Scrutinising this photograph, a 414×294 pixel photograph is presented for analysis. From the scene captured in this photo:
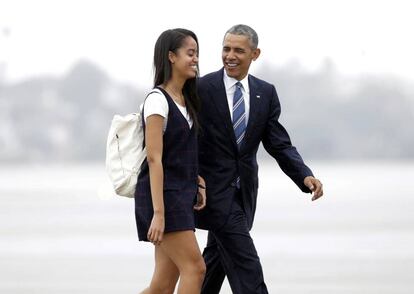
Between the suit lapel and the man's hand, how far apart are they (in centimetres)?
45

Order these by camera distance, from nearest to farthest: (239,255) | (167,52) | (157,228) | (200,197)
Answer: (157,228)
(167,52)
(200,197)
(239,255)

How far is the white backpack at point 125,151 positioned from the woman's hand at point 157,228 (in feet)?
0.85

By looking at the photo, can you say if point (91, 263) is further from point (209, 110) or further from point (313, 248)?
point (209, 110)

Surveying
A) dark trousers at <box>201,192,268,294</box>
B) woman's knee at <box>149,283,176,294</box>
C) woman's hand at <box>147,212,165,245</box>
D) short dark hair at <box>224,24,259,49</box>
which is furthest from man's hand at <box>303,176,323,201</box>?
woman's hand at <box>147,212,165,245</box>

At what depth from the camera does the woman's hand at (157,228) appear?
6.68 m

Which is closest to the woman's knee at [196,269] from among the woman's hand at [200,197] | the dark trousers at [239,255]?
the woman's hand at [200,197]

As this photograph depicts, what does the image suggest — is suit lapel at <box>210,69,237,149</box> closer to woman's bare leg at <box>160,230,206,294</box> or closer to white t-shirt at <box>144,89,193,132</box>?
white t-shirt at <box>144,89,193,132</box>

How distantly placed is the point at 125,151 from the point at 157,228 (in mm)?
434

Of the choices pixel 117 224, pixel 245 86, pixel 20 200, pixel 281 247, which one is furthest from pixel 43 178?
pixel 245 86

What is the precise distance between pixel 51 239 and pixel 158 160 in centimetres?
705

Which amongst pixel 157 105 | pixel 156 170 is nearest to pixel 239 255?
pixel 156 170

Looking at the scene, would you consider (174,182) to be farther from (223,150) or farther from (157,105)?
(223,150)

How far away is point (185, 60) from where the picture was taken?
22.6 feet

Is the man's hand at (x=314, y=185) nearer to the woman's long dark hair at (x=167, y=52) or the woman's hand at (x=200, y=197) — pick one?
the woman's hand at (x=200, y=197)
